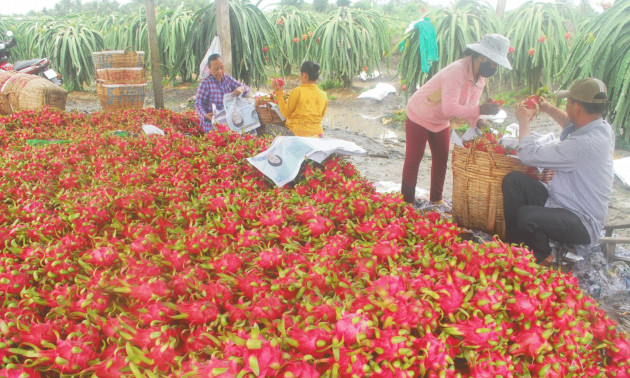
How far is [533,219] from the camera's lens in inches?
94.0

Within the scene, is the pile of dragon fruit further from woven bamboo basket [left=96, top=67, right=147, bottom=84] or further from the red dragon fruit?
woven bamboo basket [left=96, top=67, right=147, bottom=84]

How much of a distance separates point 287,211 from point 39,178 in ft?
4.85

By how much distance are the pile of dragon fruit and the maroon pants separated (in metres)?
1.57

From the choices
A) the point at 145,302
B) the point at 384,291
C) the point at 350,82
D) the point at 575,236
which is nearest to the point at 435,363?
the point at 384,291

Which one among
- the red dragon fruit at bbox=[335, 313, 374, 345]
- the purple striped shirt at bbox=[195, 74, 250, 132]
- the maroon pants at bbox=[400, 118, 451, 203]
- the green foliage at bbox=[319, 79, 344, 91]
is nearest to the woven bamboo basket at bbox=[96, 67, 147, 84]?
the purple striped shirt at bbox=[195, 74, 250, 132]

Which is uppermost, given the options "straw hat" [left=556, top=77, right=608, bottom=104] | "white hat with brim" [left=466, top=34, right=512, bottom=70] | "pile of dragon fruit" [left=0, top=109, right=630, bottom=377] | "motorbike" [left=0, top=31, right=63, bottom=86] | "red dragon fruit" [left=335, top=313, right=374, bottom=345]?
"white hat with brim" [left=466, top=34, right=512, bottom=70]

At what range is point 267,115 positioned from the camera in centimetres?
442

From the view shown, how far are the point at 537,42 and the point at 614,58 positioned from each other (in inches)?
147

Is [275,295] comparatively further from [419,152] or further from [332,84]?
[332,84]

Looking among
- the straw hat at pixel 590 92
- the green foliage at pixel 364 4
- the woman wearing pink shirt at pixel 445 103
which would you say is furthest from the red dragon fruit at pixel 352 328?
the green foliage at pixel 364 4

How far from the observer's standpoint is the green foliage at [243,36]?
6.51 m

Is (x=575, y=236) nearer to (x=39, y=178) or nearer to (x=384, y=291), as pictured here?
(x=384, y=291)

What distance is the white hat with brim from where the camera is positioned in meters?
2.89

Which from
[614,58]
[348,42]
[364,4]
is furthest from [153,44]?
[364,4]
